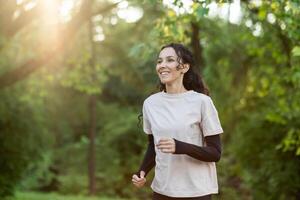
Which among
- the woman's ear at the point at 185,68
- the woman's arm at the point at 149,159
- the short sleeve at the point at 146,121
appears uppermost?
the woman's ear at the point at 185,68

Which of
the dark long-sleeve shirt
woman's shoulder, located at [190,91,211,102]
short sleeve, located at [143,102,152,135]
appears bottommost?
the dark long-sleeve shirt

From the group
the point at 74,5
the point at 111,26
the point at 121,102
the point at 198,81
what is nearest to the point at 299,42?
the point at 198,81

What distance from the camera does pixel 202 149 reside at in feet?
11.7

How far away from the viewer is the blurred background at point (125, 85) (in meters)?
10.5

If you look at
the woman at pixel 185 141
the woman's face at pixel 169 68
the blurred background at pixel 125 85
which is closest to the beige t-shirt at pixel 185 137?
the woman at pixel 185 141

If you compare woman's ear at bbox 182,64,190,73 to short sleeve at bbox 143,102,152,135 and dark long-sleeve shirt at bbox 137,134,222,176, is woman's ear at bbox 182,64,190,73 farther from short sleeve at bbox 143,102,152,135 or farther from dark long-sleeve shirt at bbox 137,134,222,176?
dark long-sleeve shirt at bbox 137,134,222,176

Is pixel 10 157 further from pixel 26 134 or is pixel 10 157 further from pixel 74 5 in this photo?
pixel 74 5

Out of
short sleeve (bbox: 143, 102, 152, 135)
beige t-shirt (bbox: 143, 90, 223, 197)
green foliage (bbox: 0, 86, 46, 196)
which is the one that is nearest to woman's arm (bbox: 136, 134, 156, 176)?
short sleeve (bbox: 143, 102, 152, 135)

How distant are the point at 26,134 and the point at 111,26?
9384mm

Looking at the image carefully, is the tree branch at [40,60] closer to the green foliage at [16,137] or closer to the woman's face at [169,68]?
the green foliage at [16,137]

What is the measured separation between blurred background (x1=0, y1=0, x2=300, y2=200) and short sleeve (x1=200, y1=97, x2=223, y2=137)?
4.87 feet

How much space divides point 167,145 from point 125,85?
92.8 feet

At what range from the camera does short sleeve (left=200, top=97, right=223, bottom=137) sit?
3.65 m

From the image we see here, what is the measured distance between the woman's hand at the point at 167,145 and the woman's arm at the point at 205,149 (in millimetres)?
33
